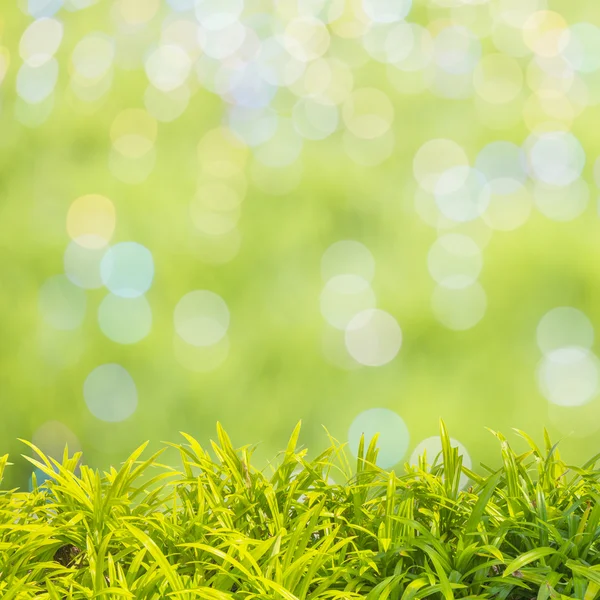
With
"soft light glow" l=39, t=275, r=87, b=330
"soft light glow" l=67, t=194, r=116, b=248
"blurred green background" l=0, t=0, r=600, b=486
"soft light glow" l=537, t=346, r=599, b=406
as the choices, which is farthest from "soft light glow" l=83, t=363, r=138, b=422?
"soft light glow" l=537, t=346, r=599, b=406

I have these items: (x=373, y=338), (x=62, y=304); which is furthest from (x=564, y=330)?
(x=62, y=304)

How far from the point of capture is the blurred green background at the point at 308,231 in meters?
1.88

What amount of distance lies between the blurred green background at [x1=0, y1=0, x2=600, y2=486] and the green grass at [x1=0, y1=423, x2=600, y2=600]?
0.73 metres

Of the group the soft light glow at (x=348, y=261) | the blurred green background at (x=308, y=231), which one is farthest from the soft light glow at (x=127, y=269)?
the soft light glow at (x=348, y=261)

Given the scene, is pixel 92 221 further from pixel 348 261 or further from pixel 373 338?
pixel 373 338

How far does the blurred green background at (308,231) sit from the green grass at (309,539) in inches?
28.7

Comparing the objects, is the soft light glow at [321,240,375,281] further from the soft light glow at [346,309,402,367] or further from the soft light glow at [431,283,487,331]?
the soft light glow at [431,283,487,331]

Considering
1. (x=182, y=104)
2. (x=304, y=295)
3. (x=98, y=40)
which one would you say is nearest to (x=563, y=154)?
(x=304, y=295)

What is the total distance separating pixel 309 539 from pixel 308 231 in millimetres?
1111

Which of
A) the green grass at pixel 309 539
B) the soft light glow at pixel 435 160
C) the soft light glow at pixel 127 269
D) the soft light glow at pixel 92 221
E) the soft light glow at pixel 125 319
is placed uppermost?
the soft light glow at pixel 435 160

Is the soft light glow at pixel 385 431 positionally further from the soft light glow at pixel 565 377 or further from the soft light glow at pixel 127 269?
the soft light glow at pixel 127 269

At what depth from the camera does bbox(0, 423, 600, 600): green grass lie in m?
0.84

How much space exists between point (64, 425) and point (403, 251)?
111 centimetres

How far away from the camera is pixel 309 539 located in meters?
0.99
